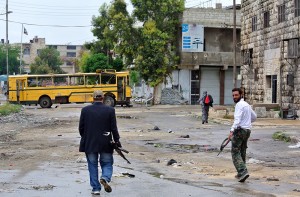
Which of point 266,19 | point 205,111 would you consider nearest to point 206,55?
point 266,19

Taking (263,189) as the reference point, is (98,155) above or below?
above

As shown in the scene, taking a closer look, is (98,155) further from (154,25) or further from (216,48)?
(216,48)

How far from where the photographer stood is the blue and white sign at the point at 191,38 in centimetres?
5388

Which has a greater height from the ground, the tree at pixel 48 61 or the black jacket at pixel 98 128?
the tree at pixel 48 61

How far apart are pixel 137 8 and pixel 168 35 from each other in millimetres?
3586

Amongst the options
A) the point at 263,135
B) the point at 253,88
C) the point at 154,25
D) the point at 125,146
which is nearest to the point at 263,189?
the point at 125,146

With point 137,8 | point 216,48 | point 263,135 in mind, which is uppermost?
point 137,8

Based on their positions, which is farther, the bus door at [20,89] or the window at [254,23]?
the bus door at [20,89]

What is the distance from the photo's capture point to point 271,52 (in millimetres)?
36531

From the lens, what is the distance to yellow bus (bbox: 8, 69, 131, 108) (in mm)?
49062

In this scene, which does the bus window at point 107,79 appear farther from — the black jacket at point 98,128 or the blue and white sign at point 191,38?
the black jacket at point 98,128

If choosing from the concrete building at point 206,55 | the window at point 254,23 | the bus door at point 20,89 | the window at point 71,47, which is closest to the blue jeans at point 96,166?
the window at point 254,23

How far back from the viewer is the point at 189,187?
10.6 metres

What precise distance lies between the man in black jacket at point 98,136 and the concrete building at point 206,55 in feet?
144
